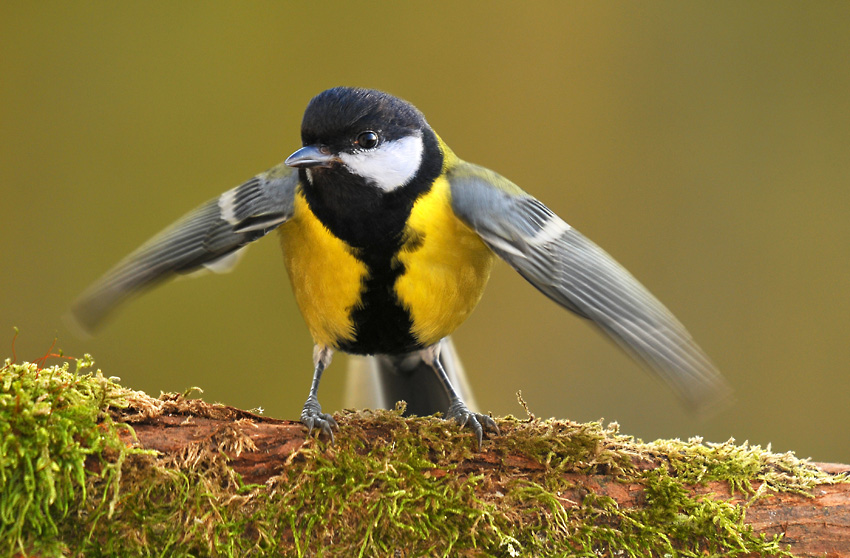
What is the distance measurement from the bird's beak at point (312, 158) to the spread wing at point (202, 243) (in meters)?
0.21

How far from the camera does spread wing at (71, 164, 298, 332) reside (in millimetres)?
2021

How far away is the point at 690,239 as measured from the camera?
14.2 feet

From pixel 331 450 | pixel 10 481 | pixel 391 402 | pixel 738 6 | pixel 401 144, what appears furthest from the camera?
pixel 738 6

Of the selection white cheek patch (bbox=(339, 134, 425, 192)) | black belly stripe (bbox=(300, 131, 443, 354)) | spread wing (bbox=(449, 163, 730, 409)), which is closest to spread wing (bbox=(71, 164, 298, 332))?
black belly stripe (bbox=(300, 131, 443, 354))

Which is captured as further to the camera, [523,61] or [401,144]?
[523,61]

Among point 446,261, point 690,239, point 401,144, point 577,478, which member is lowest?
point 577,478

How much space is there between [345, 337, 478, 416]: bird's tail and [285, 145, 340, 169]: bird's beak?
0.79m

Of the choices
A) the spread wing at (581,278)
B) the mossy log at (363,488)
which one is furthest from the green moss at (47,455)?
the spread wing at (581,278)

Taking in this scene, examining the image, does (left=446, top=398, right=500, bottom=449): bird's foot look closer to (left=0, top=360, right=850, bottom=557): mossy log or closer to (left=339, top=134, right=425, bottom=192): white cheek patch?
(left=0, top=360, right=850, bottom=557): mossy log

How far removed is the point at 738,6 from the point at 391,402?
345 centimetres

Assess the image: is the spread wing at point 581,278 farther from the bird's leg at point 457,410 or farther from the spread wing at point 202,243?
the spread wing at point 202,243

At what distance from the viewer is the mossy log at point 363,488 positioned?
4.31 feet

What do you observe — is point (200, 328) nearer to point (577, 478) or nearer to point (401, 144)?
point (401, 144)

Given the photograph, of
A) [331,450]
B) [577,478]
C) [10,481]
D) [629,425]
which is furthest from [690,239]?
[10,481]
